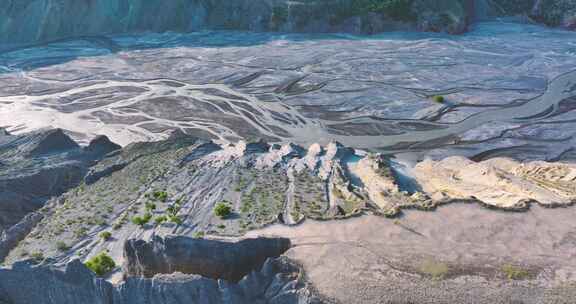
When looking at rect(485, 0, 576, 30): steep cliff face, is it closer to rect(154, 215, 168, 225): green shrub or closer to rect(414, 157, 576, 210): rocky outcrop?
rect(414, 157, 576, 210): rocky outcrop

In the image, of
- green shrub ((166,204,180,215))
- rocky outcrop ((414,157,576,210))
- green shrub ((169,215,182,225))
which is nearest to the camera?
rocky outcrop ((414,157,576,210))

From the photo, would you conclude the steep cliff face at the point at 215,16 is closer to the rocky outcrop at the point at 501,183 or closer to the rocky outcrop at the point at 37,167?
the rocky outcrop at the point at 37,167

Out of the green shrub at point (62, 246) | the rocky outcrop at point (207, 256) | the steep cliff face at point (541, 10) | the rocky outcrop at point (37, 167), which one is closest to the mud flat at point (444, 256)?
the rocky outcrop at point (207, 256)

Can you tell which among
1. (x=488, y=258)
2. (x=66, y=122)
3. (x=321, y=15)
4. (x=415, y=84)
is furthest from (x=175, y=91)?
(x=488, y=258)

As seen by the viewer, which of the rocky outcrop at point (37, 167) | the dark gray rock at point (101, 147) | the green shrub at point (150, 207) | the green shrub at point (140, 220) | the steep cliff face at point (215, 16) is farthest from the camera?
the steep cliff face at point (215, 16)

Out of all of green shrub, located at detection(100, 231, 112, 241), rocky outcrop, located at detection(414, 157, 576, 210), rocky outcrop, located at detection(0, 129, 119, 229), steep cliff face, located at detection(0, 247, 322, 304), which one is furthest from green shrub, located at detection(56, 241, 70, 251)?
rocky outcrop, located at detection(414, 157, 576, 210)
